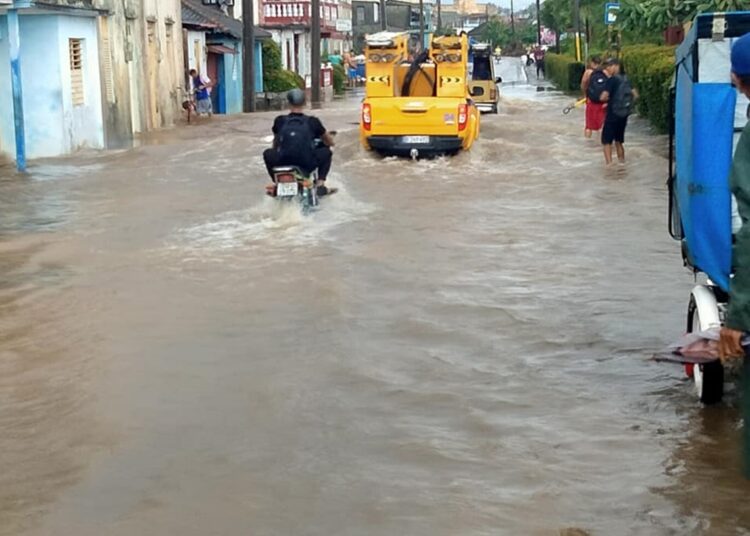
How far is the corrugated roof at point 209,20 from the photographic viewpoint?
122 ft

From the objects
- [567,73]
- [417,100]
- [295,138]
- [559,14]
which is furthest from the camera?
[559,14]

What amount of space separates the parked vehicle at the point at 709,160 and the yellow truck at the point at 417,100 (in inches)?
498

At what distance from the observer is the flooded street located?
17.8 ft

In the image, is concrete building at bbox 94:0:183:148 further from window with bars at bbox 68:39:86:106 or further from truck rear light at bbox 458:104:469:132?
truck rear light at bbox 458:104:469:132

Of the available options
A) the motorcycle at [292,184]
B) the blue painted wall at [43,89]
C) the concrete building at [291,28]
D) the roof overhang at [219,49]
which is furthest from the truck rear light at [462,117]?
the concrete building at [291,28]

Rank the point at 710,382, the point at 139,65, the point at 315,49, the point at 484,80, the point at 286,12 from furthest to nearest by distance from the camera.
Answer: the point at 286,12 → the point at 315,49 → the point at 484,80 → the point at 139,65 → the point at 710,382

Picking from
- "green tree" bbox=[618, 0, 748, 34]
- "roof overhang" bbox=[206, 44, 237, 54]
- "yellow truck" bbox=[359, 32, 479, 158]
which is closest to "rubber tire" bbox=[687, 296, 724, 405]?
"green tree" bbox=[618, 0, 748, 34]

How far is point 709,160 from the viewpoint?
631cm

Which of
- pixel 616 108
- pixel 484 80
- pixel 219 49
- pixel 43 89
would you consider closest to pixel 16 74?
pixel 43 89

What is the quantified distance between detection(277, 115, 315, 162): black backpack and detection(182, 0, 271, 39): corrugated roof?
23.0m

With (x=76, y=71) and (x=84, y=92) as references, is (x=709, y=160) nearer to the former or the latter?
(x=76, y=71)

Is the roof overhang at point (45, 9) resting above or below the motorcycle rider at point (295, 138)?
above

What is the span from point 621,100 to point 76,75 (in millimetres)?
10309

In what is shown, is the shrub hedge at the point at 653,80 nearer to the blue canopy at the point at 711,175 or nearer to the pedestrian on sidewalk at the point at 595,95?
the pedestrian on sidewalk at the point at 595,95
